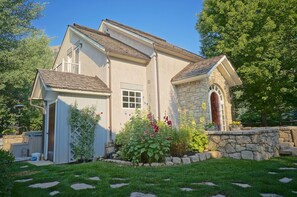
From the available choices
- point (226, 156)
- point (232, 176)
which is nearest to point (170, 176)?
point (232, 176)

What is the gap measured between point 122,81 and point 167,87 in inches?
103

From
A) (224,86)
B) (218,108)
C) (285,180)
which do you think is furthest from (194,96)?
(285,180)

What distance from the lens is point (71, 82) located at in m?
8.63

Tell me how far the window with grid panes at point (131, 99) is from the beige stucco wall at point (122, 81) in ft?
0.75

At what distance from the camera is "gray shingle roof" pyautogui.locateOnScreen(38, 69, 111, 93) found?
26.5 ft

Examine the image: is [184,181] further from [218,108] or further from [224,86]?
[224,86]

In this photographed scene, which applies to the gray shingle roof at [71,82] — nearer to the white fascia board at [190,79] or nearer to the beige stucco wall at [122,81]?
the beige stucco wall at [122,81]

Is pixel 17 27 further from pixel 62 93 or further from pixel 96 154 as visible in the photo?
pixel 96 154

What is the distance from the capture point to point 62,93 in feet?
26.9

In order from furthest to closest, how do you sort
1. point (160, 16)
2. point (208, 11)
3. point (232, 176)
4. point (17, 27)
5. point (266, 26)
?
point (17, 27) → point (208, 11) → point (160, 16) → point (266, 26) → point (232, 176)

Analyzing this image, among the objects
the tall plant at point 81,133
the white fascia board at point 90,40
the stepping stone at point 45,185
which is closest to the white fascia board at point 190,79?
the white fascia board at point 90,40

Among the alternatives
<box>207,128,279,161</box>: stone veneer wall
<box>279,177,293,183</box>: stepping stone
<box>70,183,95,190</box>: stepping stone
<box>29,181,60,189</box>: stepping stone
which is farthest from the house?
<box>279,177,293,183</box>: stepping stone

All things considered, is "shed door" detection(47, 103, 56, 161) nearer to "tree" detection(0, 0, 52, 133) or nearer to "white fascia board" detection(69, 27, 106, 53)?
"white fascia board" detection(69, 27, 106, 53)

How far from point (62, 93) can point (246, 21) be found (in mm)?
12024
